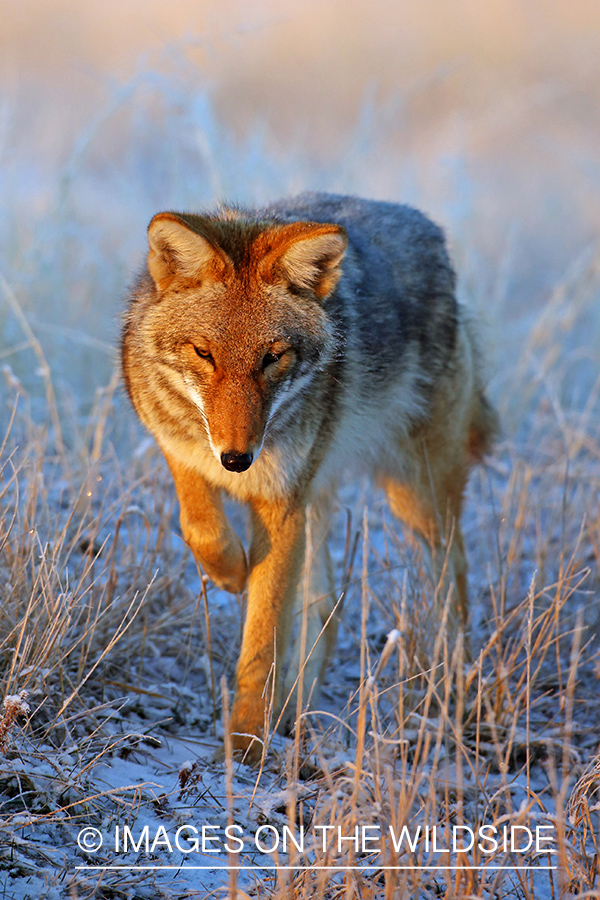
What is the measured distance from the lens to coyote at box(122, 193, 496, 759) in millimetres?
2969

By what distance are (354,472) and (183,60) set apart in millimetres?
4206

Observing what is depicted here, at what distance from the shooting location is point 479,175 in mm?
16500

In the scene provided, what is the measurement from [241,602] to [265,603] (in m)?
0.63

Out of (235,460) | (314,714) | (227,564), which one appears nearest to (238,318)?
(235,460)

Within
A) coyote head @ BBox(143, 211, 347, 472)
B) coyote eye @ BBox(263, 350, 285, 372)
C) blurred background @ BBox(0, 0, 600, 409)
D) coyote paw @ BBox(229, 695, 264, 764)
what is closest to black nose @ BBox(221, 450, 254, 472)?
coyote head @ BBox(143, 211, 347, 472)

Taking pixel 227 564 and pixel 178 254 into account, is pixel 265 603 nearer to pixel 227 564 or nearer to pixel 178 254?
pixel 227 564

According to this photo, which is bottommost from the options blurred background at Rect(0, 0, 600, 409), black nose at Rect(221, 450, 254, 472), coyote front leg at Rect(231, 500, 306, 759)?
coyote front leg at Rect(231, 500, 306, 759)

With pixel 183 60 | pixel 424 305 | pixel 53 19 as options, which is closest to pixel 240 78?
pixel 53 19

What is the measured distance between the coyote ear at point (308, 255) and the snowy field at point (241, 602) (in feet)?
3.80

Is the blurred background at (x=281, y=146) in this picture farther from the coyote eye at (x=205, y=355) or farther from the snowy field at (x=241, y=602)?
the coyote eye at (x=205, y=355)

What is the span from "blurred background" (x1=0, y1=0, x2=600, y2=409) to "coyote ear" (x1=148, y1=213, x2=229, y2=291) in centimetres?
70

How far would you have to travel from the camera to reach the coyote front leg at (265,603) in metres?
3.34

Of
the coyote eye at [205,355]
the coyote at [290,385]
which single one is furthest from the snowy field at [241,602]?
the coyote eye at [205,355]

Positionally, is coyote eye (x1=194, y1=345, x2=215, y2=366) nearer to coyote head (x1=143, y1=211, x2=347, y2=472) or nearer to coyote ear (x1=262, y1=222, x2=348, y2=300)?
coyote head (x1=143, y1=211, x2=347, y2=472)
